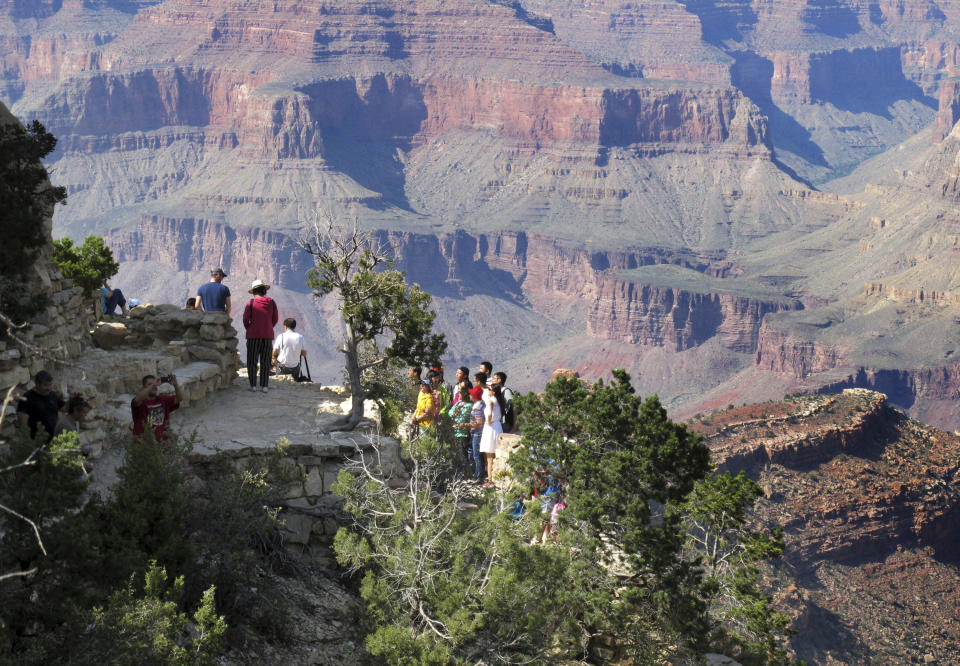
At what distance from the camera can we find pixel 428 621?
53.9 ft

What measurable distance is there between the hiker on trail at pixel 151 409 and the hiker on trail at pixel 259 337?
4598 mm

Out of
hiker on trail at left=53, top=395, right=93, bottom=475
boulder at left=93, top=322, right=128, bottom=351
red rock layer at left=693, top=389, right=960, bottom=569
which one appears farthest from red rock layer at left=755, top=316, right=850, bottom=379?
hiker on trail at left=53, top=395, right=93, bottom=475

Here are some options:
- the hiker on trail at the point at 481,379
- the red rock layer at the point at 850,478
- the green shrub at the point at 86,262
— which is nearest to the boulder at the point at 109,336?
the green shrub at the point at 86,262

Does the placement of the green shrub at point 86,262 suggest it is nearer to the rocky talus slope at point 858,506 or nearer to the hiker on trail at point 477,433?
the hiker on trail at point 477,433

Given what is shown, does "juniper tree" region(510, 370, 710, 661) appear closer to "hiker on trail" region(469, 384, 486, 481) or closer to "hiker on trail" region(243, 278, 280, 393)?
"hiker on trail" region(469, 384, 486, 481)

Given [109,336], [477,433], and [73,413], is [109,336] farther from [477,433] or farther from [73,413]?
[477,433]

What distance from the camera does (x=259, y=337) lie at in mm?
23297

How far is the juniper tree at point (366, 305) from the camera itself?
2073 centimetres

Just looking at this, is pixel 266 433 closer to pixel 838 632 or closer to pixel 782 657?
pixel 782 657

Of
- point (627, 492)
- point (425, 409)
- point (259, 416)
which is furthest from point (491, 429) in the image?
point (259, 416)

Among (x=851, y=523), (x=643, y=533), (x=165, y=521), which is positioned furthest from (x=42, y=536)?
(x=851, y=523)

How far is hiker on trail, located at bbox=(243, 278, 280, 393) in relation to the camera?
2323 cm

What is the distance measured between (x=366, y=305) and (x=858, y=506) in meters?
53.0

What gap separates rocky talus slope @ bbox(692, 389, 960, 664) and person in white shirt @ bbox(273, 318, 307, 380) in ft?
128
